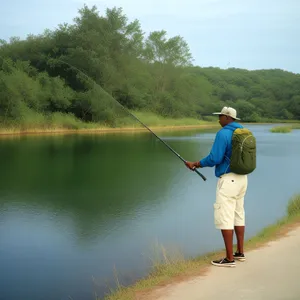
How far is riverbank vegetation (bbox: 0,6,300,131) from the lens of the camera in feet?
100

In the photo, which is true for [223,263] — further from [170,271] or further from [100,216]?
[100,216]

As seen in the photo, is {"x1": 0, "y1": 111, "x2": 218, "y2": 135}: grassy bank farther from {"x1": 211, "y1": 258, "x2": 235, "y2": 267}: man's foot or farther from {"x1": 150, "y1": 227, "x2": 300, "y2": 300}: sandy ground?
{"x1": 150, "y1": 227, "x2": 300, "y2": 300}: sandy ground

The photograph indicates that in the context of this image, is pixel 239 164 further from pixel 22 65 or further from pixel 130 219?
pixel 22 65

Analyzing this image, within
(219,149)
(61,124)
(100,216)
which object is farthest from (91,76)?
(219,149)

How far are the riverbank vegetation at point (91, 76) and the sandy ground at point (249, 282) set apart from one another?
18898mm

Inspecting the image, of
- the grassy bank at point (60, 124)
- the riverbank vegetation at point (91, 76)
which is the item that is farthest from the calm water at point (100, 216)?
the grassy bank at point (60, 124)

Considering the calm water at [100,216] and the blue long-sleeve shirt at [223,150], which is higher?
the blue long-sleeve shirt at [223,150]

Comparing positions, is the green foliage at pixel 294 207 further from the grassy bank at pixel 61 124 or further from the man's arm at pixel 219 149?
the grassy bank at pixel 61 124

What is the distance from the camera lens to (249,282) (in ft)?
11.9

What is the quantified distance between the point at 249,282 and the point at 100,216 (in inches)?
188

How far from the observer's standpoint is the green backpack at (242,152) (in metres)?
3.94

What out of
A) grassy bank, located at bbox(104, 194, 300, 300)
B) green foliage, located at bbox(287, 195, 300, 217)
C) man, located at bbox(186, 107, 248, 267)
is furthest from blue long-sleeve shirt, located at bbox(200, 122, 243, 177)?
green foliage, located at bbox(287, 195, 300, 217)

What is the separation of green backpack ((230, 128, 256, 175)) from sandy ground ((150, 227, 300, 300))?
0.85m

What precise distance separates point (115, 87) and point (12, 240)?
31.6m
